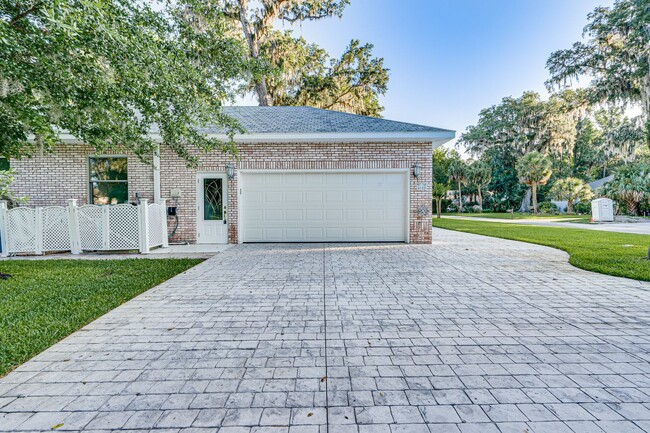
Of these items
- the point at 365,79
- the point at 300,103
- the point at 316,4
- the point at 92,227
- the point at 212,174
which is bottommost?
the point at 92,227

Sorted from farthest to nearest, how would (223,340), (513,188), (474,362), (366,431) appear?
(513,188), (223,340), (474,362), (366,431)

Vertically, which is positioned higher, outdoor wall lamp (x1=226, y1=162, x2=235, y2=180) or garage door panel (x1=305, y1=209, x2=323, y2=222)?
outdoor wall lamp (x1=226, y1=162, x2=235, y2=180)

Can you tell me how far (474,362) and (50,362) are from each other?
3338 mm

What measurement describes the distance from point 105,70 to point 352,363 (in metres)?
5.34

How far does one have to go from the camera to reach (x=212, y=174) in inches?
359

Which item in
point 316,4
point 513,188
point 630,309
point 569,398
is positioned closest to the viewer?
point 569,398

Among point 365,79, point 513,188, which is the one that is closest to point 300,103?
point 365,79

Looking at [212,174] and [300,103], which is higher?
[300,103]

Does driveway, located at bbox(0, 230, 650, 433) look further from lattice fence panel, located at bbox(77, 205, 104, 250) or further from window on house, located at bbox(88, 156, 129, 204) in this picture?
window on house, located at bbox(88, 156, 129, 204)

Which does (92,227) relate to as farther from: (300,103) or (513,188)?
(513,188)

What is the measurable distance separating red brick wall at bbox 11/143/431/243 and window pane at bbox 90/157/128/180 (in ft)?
0.61

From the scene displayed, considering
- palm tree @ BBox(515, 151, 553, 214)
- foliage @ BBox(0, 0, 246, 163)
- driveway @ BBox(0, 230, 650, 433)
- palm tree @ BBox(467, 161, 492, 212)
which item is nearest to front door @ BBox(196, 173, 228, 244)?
foliage @ BBox(0, 0, 246, 163)

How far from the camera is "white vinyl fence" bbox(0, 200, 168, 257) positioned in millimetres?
7562

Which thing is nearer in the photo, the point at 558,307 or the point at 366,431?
A: the point at 366,431
